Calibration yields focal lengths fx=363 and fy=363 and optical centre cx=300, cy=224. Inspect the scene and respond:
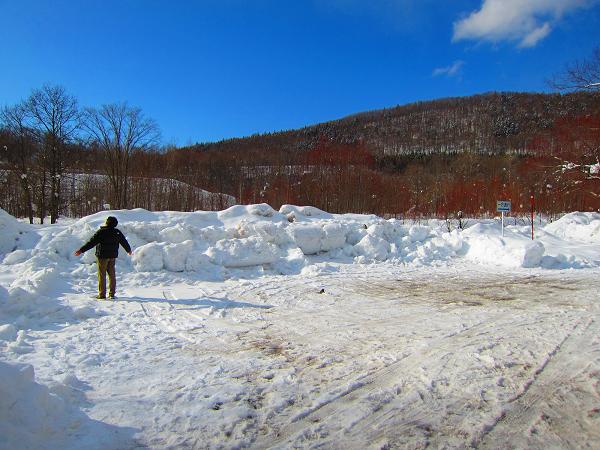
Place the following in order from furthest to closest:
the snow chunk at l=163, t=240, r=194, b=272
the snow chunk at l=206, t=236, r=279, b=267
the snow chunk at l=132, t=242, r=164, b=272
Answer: the snow chunk at l=206, t=236, r=279, b=267, the snow chunk at l=163, t=240, r=194, b=272, the snow chunk at l=132, t=242, r=164, b=272

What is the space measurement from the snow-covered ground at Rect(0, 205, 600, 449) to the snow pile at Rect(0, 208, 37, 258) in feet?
0.23

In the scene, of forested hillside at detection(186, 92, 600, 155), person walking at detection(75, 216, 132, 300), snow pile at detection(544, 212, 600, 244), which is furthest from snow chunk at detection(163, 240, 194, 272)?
forested hillside at detection(186, 92, 600, 155)

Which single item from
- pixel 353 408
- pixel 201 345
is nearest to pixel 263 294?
pixel 201 345

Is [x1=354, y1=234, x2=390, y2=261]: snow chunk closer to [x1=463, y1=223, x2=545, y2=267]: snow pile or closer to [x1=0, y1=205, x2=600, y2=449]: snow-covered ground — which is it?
[x1=0, y1=205, x2=600, y2=449]: snow-covered ground

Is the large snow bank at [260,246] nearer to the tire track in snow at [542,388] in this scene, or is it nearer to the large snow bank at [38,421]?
the large snow bank at [38,421]

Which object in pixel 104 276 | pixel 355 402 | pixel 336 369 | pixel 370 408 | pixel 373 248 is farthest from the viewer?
pixel 373 248

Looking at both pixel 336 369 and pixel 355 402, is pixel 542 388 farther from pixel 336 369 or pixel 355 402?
pixel 336 369

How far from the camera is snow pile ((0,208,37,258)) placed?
10.7 metres

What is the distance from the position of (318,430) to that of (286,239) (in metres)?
9.71

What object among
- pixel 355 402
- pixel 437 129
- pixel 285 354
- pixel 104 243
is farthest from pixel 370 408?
pixel 437 129

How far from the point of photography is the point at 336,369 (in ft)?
13.4

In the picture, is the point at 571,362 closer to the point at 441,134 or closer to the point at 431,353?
the point at 431,353

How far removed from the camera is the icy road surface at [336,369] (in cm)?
294

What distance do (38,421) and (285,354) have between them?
256 centimetres
